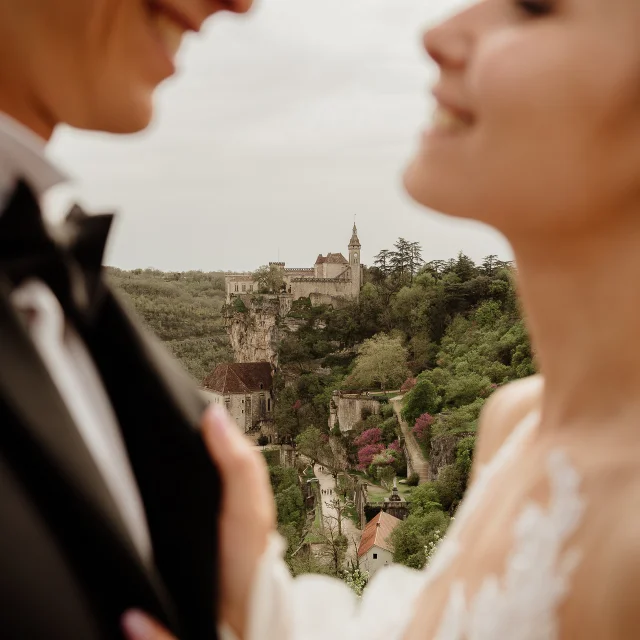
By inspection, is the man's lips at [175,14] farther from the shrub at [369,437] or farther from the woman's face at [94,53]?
the shrub at [369,437]

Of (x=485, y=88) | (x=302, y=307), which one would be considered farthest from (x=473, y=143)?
(x=302, y=307)

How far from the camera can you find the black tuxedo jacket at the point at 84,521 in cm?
51

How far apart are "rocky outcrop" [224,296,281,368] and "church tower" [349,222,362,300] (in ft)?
10.0

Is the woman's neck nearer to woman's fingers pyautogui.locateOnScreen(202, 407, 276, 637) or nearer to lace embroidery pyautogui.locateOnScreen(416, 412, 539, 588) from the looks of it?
lace embroidery pyautogui.locateOnScreen(416, 412, 539, 588)

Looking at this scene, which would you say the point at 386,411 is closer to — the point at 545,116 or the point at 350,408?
A: the point at 350,408

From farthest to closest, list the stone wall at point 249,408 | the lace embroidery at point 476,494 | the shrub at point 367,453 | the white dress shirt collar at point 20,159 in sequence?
1. the stone wall at point 249,408
2. the shrub at point 367,453
3. the lace embroidery at point 476,494
4. the white dress shirt collar at point 20,159

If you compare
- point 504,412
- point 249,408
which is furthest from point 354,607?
point 249,408

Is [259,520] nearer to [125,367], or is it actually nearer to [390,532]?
[125,367]

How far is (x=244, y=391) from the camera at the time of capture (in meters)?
19.3

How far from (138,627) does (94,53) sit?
0.52m

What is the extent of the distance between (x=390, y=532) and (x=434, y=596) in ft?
31.3

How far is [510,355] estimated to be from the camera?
12.6 metres

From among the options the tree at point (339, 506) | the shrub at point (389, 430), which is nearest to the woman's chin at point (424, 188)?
the tree at point (339, 506)

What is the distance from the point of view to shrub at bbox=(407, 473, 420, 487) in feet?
40.8
